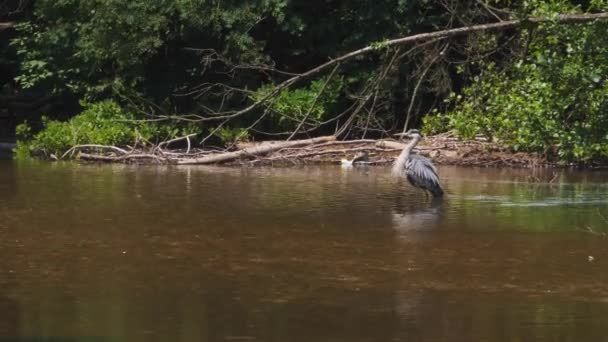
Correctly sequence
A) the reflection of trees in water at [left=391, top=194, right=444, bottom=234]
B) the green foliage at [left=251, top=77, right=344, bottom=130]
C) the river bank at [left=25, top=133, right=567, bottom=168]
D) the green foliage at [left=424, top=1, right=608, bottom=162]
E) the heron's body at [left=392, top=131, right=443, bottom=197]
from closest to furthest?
the green foliage at [left=424, top=1, right=608, bottom=162], the reflection of trees in water at [left=391, top=194, right=444, bottom=234], the heron's body at [left=392, top=131, right=443, bottom=197], the river bank at [left=25, top=133, right=567, bottom=168], the green foliage at [left=251, top=77, right=344, bottom=130]

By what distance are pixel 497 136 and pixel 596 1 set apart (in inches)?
268

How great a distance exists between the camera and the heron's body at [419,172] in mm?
14023

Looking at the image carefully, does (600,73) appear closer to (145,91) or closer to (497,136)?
(497,136)

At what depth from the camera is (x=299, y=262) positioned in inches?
365

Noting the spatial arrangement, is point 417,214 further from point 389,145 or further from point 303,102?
point 303,102

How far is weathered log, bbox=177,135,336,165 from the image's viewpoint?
19.1 m

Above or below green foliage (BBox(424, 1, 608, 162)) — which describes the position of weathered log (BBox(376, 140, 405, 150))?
below

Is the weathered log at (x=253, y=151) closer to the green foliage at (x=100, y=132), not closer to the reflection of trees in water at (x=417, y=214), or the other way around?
the green foliage at (x=100, y=132)

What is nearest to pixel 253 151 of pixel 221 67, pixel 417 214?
pixel 221 67

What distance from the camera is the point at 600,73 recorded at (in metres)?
11.0

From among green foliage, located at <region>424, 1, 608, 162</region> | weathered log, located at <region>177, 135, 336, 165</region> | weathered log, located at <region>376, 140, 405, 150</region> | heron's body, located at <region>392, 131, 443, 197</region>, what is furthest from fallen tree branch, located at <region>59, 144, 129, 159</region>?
green foliage, located at <region>424, 1, 608, 162</region>

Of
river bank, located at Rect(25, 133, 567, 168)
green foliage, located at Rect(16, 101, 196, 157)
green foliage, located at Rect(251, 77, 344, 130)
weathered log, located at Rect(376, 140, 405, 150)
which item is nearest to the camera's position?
river bank, located at Rect(25, 133, 567, 168)

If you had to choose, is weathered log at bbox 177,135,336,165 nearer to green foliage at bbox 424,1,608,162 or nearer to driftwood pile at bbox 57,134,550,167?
driftwood pile at bbox 57,134,550,167

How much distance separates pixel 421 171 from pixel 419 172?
0.15 ft
